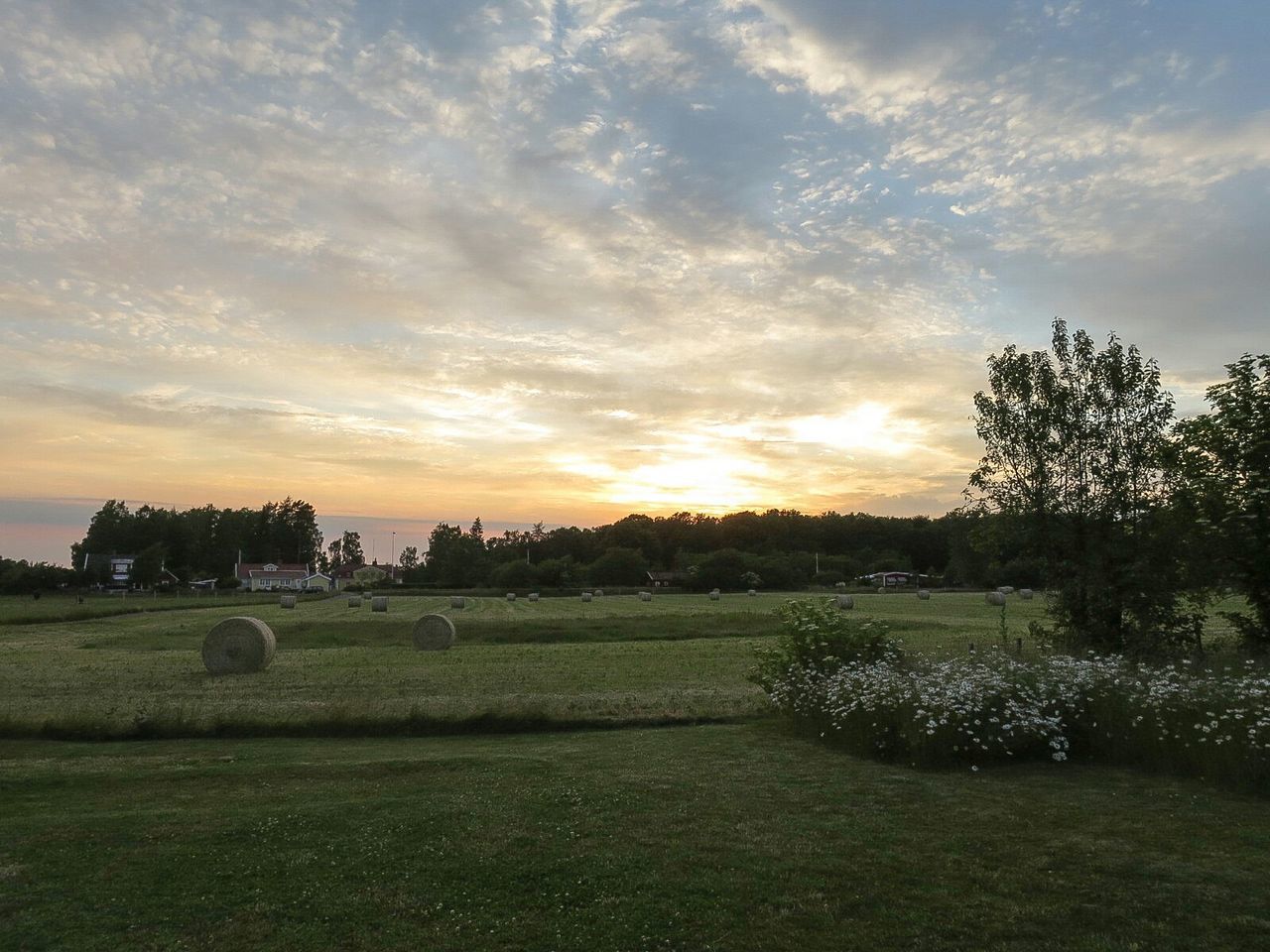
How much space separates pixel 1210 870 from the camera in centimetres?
707

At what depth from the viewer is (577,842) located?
317 inches

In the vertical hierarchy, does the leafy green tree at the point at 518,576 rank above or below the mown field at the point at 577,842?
above

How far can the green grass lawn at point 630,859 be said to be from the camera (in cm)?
621

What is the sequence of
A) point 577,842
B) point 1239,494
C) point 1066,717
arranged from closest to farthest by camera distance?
point 577,842, point 1066,717, point 1239,494

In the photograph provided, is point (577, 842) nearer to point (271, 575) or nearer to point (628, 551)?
point (628, 551)

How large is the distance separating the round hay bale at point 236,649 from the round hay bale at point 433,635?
8.82 meters

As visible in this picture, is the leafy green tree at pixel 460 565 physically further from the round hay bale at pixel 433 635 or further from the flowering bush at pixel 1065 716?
the flowering bush at pixel 1065 716

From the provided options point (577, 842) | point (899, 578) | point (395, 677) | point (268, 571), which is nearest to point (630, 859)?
point (577, 842)

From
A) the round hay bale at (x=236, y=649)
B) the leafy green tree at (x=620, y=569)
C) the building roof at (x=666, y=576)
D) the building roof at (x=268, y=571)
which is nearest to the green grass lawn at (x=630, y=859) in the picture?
the round hay bale at (x=236, y=649)

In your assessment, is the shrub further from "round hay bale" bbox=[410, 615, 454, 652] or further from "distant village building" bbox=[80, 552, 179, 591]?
"distant village building" bbox=[80, 552, 179, 591]

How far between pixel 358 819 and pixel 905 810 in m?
5.62

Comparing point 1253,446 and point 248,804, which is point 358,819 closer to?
point 248,804

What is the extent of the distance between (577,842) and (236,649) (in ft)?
74.6

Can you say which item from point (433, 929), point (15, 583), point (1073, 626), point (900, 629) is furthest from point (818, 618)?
point (15, 583)
